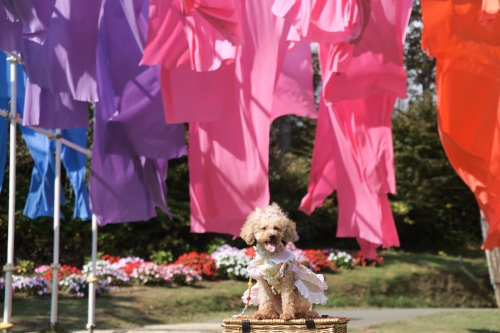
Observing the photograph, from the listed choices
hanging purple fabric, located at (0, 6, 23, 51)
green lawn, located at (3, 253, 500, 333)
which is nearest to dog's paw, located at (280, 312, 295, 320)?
hanging purple fabric, located at (0, 6, 23, 51)

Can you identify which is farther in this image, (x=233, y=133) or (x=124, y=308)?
(x=124, y=308)

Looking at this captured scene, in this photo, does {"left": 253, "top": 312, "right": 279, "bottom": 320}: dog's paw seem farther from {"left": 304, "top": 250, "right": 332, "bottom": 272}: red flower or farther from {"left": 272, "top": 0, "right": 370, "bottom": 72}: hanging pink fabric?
{"left": 304, "top": 250, "right": 332, "bottom": 272}: red flower

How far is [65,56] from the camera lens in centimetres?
593

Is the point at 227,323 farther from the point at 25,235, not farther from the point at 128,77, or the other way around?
the point at 25,235

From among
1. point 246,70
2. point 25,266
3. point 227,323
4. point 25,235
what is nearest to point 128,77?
point 246,70

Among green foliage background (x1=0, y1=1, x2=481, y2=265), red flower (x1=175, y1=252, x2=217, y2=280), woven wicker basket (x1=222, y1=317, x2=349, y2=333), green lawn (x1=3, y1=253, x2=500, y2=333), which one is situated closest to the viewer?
woven wicker basket (x1=222, y1=317, x2=349, y2=333)

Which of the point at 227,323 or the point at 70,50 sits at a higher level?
the point at 70,50

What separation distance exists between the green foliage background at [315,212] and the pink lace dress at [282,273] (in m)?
12.1

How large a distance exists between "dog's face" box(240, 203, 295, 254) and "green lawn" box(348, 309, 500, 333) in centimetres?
500

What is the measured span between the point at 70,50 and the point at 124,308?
6254mm

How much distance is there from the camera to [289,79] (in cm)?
707

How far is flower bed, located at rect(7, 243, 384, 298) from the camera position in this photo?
494 inches

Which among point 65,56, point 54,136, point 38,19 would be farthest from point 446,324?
point 38,19

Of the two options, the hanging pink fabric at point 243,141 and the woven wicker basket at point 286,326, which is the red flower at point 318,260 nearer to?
the hanging pink fabric at point 243,141
